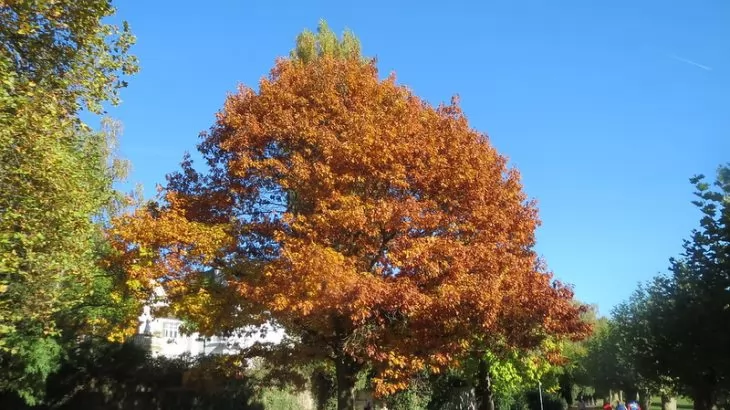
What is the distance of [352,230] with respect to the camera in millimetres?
15461

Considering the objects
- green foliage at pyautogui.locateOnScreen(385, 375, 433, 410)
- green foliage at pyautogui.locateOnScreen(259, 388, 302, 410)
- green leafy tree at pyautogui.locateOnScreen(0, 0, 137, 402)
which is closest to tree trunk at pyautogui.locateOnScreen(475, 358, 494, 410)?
green foliage at pyautogui.locateOnScreen(385, 375, 433, 410)

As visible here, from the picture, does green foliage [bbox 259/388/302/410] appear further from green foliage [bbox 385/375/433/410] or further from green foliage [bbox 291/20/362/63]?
green foliage [bbox 291/20/362/63]

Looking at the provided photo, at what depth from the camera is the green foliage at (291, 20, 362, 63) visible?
82.8 feet

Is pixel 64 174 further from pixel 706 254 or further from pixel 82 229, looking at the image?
pixel 706 254

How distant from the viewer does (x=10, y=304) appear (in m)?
13.5

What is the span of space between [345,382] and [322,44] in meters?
14.6

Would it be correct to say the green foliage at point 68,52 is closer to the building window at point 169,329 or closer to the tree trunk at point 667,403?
the building window at point 169,329

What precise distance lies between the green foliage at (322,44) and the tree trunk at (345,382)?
13.0m

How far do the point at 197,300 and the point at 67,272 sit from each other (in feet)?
10.6

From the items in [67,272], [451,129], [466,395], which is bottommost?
[466,395]

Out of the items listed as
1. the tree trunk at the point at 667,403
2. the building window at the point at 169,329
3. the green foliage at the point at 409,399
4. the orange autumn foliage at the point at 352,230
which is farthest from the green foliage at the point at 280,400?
the tree trunk at the point at 667,403

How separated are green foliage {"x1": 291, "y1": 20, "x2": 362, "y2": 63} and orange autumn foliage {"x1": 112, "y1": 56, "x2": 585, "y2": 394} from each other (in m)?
6.19

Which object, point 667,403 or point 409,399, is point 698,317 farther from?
point 667,403

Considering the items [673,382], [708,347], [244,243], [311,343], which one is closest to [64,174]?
[244,243]
